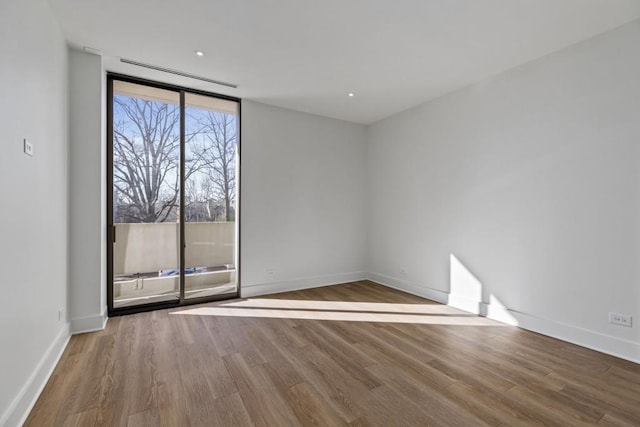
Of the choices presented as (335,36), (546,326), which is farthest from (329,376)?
(335,36)

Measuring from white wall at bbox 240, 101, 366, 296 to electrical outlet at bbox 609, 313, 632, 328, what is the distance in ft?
→ 11.0

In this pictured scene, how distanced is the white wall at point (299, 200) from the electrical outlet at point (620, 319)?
11.0 feet

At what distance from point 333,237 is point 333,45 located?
10.1 feet

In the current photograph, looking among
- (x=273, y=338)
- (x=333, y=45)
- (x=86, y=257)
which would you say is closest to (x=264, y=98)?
(x=333, y=45)

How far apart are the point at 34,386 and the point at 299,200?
3497 millimetres

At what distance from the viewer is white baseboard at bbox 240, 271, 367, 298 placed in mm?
4312

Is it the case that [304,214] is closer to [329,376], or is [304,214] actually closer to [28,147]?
[329,376]

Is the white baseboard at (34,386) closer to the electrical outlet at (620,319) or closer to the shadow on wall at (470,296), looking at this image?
the shadow on wall at (470,296)

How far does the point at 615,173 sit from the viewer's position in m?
2.54

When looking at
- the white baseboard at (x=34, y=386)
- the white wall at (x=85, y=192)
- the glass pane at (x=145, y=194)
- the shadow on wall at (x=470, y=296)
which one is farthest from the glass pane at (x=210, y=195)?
the shadow on wall at (x=470, y=296)

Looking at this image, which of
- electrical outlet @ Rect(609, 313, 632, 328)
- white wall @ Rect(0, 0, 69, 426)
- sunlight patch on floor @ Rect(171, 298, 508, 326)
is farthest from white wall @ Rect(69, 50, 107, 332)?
electrical outlet @ Rect(609, 313, 632, 328)

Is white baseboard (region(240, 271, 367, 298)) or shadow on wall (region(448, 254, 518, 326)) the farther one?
white baseboard (region(240, 271, 367, 298))

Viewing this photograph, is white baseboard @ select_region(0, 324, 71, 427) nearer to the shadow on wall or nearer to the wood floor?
the wood floor

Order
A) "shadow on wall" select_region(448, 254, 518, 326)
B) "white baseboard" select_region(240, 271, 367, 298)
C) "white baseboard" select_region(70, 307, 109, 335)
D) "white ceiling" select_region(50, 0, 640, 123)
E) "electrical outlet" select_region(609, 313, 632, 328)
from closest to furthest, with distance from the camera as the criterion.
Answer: "white ceiling" select_region(50, 0, 640, 123) < "electrical outlet" select_region(609, 313, 632, 328) < "white baseboard" select_region(70, 307, 109, 335) < "shadow on wall" select_region(448, 254, 518, 326) < "white baseboard" select_region(240, 271, 367, 298)
